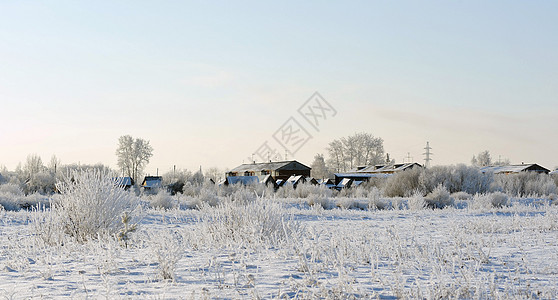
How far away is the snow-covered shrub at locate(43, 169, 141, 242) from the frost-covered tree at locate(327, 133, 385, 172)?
3438 inches

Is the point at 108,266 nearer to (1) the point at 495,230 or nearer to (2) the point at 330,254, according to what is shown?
(2) the point at 330,254

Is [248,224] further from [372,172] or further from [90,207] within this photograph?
[372,172]

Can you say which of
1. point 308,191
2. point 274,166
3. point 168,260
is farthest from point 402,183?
point 274,166

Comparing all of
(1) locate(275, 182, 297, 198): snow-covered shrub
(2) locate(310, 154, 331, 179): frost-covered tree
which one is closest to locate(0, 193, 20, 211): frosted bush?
(1) locate(275, 182, 297, 198): snow-covered shrub

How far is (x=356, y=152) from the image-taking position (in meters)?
96.8

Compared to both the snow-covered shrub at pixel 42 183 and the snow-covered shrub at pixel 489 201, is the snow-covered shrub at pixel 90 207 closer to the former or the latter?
the snow-covered shrub at pixel 489 201

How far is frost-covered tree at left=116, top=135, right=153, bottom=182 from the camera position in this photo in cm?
8412

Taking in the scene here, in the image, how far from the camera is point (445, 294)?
5203mm

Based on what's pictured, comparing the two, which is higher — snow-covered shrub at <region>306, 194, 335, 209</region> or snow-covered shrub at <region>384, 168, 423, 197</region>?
snow-covered shrub at <region>384, 168, 423, 197</region>

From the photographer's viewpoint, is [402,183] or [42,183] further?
[42,183]

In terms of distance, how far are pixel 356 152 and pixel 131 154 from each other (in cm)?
3989

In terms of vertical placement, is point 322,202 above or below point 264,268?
above

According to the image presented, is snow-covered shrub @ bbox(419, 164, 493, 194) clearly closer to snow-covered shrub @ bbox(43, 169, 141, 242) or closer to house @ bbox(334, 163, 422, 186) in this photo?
house @ bbox(334, 163, 422, 186)

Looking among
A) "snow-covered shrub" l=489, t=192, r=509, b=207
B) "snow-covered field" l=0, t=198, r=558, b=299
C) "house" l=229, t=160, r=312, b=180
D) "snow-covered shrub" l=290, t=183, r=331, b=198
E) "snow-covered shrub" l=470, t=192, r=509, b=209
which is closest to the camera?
"snow-covered field" l=0, t=198, r=558, b=299
